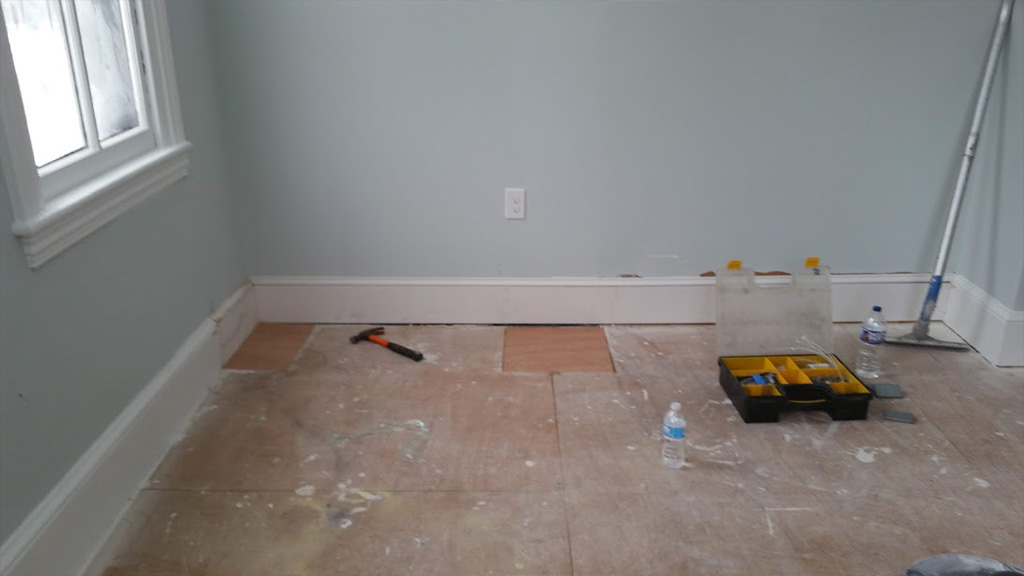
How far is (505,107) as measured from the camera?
2.43m

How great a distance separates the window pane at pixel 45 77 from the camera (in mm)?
1529

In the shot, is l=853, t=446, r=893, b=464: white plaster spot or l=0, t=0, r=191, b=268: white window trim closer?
l=0, t=0, r=191, b=268: white window trim

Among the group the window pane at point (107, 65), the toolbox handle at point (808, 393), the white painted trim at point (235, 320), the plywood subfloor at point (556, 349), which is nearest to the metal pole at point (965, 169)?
the toolbox handle at point (808, 393)

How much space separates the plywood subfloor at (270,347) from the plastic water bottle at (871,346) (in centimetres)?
189

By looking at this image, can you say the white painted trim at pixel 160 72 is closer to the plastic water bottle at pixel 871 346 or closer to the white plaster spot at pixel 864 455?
the white plaster spot at pixel 864 455

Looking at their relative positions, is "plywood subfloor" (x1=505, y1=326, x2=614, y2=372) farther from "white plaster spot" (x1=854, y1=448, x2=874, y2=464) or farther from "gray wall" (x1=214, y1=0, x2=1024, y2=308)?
"white plaster spot" (x1=854, y1=448, x2=874, y2=464)

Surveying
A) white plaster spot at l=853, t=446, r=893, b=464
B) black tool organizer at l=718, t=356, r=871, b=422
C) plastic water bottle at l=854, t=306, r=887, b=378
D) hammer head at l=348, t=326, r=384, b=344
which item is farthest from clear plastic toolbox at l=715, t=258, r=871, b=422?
hammer head at l=348, t=326, r=384, b=344

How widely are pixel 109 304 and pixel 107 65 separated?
629 mm

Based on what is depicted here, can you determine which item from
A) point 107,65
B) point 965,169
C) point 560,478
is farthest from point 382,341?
point 965,169

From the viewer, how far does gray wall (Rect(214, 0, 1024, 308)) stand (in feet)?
7.68

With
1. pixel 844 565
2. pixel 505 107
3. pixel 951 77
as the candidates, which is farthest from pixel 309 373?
pixel 951 77

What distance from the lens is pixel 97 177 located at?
1746mm

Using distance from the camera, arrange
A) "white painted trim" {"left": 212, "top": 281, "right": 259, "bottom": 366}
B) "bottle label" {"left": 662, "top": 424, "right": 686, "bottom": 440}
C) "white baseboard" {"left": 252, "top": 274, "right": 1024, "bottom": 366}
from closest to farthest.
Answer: "bottle label" {"left": 662, "top": 424, "right": 686, "bottom": 440} < "white painted trim" {"left": 212, "top": 281, "right": 259, "bottom": 366} < "white baseboard" {"left": 252, "top": 274, "right": 1024, "bottom": 366}

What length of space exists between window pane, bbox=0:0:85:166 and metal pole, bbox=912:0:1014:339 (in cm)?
261
